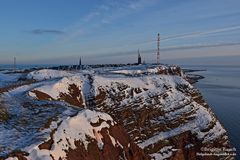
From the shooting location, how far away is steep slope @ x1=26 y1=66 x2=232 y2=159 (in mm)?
53562

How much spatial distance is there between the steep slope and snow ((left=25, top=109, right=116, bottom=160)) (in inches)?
909

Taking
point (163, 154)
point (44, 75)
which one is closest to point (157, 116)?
point (163, 154)

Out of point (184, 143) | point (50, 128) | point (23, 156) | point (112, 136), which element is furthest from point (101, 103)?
point (23, 156)

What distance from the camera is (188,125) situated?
5841 centimetres

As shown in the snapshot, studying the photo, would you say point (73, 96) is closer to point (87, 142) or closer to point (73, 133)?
point (87, 142)

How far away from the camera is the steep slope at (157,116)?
53562mm

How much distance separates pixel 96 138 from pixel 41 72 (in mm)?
45259

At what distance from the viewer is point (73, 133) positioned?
22.9 meters

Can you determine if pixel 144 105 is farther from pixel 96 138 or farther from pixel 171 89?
pixel 96 138

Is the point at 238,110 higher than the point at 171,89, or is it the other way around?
the point at 171,89

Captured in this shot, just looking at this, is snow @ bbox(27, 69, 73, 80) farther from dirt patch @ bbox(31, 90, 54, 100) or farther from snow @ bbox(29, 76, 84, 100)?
dirt patch @ bbox(31, 90, 54, 100)

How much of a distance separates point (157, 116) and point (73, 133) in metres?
36.2

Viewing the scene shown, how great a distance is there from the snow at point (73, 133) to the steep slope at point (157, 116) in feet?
75.7

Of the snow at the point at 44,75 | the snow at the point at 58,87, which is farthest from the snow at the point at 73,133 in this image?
the snow at the point at 44,75
